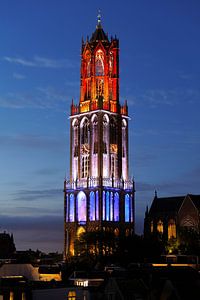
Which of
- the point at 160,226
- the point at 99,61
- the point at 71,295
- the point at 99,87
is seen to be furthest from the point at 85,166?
the point at 71,295

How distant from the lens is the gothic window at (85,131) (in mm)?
184250

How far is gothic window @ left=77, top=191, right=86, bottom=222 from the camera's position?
17838cm

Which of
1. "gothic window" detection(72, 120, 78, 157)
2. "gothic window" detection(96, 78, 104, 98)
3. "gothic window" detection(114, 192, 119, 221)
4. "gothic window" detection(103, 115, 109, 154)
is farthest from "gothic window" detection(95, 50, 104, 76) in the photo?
"gothic window" detection(114, 192, 119, 221)

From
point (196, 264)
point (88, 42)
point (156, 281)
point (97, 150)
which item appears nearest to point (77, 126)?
point (97, 150)

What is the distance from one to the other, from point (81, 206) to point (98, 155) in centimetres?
1409

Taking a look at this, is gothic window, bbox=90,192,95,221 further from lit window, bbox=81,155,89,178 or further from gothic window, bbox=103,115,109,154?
gothic window, bbox=103,115,109,154

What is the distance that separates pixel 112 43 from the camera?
19438cm

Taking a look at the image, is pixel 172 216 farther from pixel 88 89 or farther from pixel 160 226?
pixel 88 89

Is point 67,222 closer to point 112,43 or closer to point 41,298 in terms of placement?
point 112,43

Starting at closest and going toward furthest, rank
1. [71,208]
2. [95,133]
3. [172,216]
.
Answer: [71,208], [95,133], [172,216]

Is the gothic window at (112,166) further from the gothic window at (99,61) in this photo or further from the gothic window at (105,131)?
the gothic window at (99,61)

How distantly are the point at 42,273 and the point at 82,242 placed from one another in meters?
51.8

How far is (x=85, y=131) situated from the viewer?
186m

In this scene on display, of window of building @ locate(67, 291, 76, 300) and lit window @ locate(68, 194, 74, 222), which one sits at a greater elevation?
lit window @ locate(68, 194, 74, 222)
